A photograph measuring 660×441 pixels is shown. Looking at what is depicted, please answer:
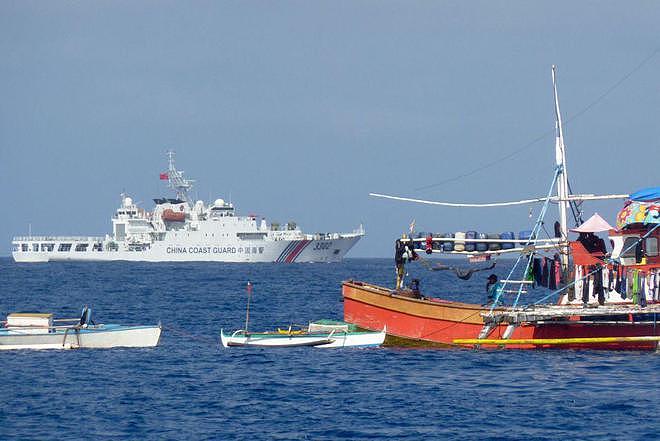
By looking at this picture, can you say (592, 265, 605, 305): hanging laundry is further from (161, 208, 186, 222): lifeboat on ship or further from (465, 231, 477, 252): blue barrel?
(161, 208, 186, 222): lifeboat on ship

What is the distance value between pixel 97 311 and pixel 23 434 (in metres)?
31.9

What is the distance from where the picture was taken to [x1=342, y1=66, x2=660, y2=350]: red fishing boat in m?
29.9

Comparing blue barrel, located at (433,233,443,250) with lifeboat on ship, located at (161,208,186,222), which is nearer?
blue barrel, located at (433,233,443,250)

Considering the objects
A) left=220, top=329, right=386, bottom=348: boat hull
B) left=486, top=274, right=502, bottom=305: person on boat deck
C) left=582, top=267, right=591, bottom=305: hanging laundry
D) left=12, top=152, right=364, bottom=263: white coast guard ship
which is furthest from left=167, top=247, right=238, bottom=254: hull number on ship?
left=582, top=267, right=591, bottom=305: hanging laundry

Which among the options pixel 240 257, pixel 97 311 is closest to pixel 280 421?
pixel 97 311

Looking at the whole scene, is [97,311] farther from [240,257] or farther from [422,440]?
[240,257]

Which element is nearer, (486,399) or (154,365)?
(486,399)

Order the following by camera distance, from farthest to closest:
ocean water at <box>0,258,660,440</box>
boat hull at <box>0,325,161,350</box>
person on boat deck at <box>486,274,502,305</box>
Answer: boat hull at <box>0,325,161,350</box> → person on boat deck at <box>486,274,502,305</box> → ocean water at <box>0,258,660,440</box>

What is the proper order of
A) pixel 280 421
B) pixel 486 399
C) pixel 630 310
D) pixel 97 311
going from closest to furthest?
pixel 280 421, pixel 486 399, pixel 630 310, pixel 97 311

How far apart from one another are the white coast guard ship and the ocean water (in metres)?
101

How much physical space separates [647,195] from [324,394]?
40.9ft

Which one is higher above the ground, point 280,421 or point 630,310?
point 630,310

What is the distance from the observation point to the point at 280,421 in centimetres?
2164

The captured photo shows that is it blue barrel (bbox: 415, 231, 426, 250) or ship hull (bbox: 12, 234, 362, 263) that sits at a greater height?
ship hull (bbox: 12, 234, 362, 263)
